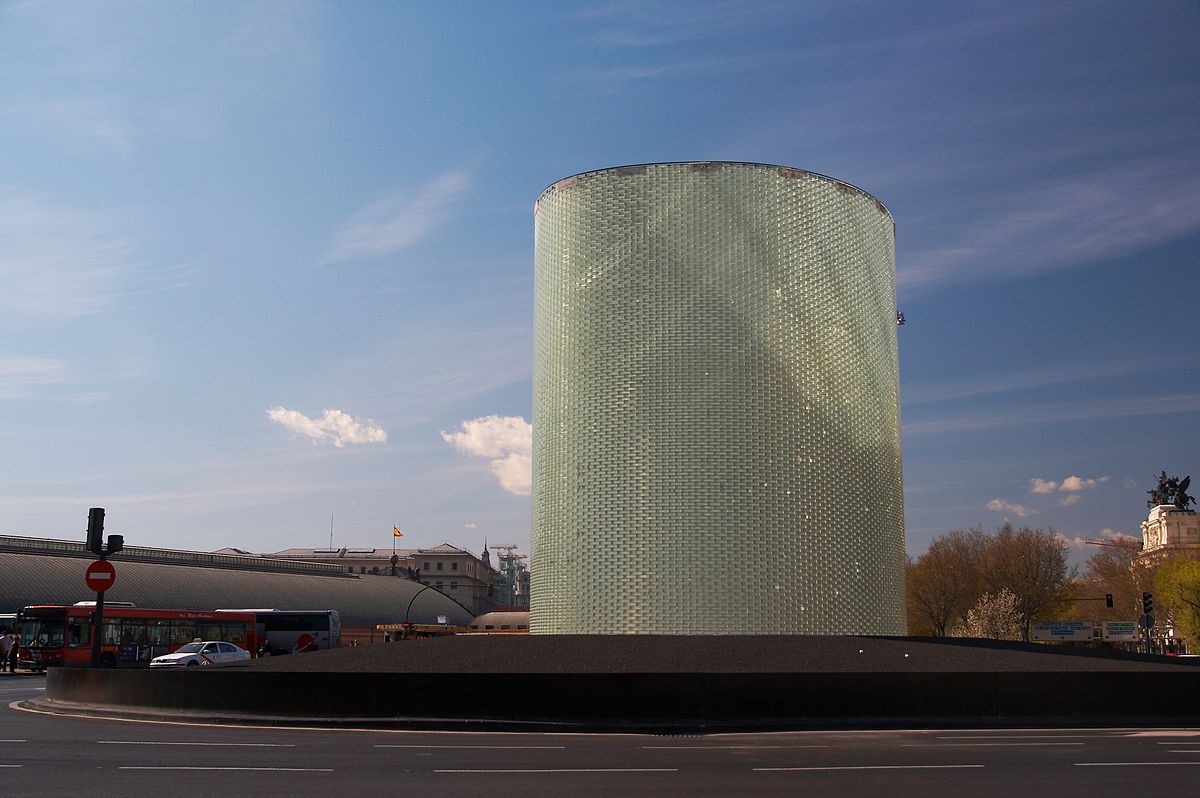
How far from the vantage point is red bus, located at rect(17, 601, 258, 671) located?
4906 centimetres

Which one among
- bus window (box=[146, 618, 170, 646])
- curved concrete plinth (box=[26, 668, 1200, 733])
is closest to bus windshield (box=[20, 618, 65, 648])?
bus window (box=[146, 618, 170, 646])

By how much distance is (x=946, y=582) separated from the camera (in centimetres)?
8606

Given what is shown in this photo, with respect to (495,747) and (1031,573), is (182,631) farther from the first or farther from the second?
(1031,573)

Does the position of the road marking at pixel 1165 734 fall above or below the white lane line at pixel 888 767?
below

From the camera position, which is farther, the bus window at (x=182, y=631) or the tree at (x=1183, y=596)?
the tree at (x=1183, y=596)

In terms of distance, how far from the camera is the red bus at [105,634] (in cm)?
4906

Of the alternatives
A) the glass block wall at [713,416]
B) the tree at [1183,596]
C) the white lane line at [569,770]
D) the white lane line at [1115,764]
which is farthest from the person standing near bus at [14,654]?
the tree at [1183,596]

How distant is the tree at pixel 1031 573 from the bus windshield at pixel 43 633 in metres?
66.4

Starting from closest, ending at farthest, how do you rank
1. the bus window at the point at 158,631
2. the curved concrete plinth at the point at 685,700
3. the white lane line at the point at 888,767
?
the white lane line at the point at 888,767
the curved concrete plinth at the point at 685,700
the bus window at the point at 158,631

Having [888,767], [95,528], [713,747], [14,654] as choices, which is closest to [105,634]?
[14,654]

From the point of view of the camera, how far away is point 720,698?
2088cm

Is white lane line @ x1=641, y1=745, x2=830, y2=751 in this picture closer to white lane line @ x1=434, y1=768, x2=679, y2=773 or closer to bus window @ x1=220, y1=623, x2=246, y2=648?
white lane line @ x1=434, y1=768, x2=679, y2=773

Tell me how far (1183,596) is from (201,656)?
246 feet

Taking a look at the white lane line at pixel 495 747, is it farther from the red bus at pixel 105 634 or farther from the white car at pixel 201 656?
the red bus at pixel 105 634
